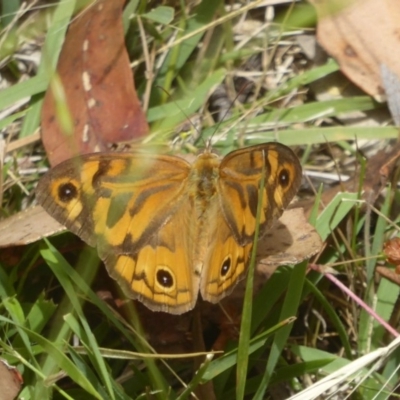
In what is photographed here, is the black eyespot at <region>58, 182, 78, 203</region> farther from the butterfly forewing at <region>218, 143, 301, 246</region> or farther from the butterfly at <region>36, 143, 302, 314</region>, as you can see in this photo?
the butterfly forewing at <region>218, 143, 301, 246</region>

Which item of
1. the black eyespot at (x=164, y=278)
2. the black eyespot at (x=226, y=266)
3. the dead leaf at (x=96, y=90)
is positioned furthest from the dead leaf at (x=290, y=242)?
the dead leaf at (x=96, y=90)

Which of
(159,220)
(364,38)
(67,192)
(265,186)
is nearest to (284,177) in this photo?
(265,186)

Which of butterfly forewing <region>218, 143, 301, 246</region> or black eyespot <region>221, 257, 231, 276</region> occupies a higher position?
butterfly forewing <region>218, 143, 301, 246</region>

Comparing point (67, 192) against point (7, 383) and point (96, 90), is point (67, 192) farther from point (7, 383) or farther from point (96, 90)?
point (96, 90)

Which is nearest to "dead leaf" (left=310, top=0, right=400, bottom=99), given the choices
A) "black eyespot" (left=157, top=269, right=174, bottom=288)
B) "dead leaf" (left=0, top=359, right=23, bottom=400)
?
"black eyespot" (left=157, top=269, right=174, bottom=288)

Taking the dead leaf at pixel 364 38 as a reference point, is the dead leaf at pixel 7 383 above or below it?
below

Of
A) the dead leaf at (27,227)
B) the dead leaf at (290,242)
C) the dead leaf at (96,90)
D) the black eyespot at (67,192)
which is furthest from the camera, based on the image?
the dead leaf at (96,90)

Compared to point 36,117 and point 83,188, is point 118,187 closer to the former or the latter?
point 83,188

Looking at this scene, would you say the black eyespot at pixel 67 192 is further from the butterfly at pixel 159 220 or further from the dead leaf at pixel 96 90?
the dead leaf at pixel 96 90
